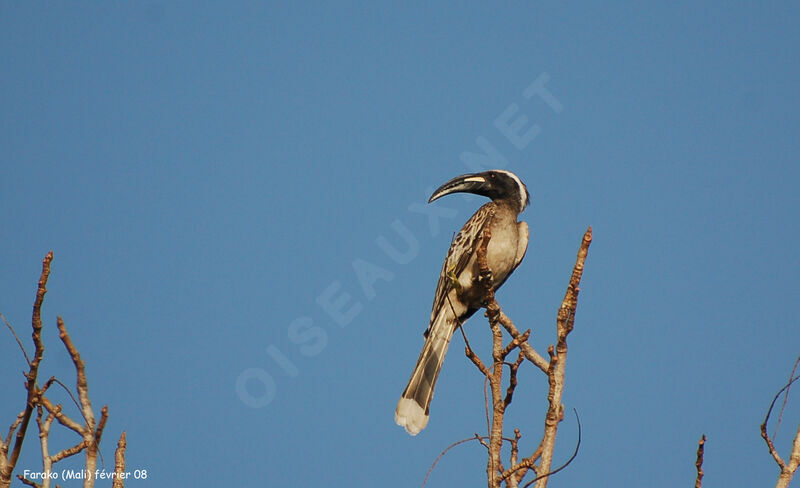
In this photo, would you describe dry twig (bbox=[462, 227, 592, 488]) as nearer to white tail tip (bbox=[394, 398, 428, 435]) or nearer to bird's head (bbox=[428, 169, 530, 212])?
white tail tip (bbox=[394, 398, 428, 435])

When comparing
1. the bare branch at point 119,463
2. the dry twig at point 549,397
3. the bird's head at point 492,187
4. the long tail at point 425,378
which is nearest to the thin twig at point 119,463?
the bare branch at point 119,463

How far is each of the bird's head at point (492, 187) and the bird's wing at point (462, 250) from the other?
0.73 feet

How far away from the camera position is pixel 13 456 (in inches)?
145

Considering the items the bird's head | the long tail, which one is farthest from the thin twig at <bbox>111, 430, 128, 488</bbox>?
the bird's head

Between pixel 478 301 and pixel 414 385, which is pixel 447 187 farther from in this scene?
pixel 414 385

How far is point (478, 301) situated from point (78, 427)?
16.1ft

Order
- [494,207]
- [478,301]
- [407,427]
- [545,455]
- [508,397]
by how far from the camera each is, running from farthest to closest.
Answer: [494,207]
[478,301]
[407,427]
[508,397]
[545,455]

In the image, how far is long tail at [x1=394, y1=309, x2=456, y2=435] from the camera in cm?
698

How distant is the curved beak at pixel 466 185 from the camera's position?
883 cm

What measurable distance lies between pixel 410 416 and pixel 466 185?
116 inches

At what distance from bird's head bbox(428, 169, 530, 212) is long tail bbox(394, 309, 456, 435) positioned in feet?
5.36

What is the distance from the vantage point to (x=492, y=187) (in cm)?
884

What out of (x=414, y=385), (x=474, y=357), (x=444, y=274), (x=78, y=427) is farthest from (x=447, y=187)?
(x=78, y=427)

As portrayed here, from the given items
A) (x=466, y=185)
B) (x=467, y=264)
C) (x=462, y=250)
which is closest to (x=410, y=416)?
(x=467, y=264)
